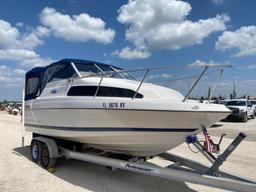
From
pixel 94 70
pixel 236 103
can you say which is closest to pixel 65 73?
pixel 94 70

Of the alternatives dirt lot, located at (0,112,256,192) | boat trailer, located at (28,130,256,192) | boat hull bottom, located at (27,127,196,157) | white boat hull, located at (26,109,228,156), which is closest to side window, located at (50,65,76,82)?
white boat hull, located at (26,109,228,156)

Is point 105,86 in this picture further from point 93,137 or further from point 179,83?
point 179,83

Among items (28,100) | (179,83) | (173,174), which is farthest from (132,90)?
(28,100)

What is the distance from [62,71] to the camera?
7266mm

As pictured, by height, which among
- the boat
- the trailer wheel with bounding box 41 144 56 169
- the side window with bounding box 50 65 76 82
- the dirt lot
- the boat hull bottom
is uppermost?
the side window with bounding box 50 65 76 82

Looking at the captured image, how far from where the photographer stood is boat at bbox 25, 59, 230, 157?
16.8 ft

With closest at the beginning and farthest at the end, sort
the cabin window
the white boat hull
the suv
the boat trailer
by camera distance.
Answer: the boat trailer → the white boat hull → the cabin window → the suv

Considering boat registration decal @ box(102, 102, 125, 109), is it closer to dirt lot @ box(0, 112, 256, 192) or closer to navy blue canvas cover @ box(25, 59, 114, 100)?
dirt lot @ box(0, 112, 256, 192)

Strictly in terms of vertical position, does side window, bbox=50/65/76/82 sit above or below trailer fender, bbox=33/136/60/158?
above

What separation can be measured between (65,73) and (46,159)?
2102 mm

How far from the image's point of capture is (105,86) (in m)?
6.05

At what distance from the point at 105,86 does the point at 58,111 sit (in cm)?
141

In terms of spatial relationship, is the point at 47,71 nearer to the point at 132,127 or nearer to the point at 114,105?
the point at 114,105

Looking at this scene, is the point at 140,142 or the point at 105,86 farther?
the point at 105,86
